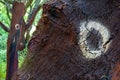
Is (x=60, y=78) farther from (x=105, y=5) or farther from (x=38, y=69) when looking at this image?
(x=105, y=5)

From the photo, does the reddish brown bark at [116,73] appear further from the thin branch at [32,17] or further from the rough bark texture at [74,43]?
the thin branch at [32,17]

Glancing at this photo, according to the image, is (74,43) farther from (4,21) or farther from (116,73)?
(4,21)

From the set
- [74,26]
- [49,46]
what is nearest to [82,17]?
[74,26]

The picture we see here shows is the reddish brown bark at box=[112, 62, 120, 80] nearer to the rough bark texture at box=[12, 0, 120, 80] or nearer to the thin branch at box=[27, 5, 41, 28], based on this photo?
the rough bark texture at box=[12, 0, 120, 80]

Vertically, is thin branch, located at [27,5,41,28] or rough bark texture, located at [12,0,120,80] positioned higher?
thin branch, located at [27,5,41,28]

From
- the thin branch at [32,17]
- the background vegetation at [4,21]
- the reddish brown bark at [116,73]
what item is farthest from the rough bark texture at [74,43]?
the background vegetation at [4,21]

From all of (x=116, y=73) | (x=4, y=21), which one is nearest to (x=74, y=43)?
(x=116, y=73)

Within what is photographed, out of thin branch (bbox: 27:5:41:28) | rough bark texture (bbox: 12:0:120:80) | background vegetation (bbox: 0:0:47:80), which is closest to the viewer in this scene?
rough bark texture (bbox: 12:0:120:80)

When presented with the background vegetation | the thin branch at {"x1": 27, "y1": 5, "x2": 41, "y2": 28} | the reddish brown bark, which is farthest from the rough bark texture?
the background vegetation
